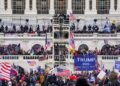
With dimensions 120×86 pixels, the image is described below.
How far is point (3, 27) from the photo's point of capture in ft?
245

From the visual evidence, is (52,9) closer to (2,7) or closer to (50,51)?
(2,7)

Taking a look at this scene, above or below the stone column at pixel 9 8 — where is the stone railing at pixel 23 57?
below

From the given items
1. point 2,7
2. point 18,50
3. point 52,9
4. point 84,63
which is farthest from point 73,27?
point 84,63

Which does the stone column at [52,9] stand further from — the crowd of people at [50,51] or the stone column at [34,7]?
the crowd of people at [50,51]

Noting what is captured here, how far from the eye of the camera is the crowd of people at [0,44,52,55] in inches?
2404

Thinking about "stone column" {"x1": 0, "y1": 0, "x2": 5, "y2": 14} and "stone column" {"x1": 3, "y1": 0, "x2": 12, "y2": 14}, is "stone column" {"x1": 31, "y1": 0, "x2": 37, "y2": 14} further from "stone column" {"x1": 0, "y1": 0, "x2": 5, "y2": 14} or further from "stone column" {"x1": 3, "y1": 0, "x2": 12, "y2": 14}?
"stone column" {"x1": 0, "y1": 0, "x2": 5, "y2": 14}

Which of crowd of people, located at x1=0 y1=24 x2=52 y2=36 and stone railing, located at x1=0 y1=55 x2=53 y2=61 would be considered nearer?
stone railing, located at x1=0 y1=55 x2=53 y2=61

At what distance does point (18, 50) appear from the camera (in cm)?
6319

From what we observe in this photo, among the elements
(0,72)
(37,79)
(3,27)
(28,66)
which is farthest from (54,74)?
(3,27)

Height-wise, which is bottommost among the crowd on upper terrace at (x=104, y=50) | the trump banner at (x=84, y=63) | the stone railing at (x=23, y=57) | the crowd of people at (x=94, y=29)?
the stone railing at (x=23, y=57)

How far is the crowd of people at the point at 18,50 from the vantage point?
200 ft

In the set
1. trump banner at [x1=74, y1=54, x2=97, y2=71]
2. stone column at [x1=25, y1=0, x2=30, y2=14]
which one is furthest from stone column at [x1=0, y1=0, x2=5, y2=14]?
trump banner at [x1=74, y1=54, x2=97, y2=71]

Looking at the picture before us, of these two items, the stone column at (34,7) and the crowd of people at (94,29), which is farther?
the stone column at (34,7)

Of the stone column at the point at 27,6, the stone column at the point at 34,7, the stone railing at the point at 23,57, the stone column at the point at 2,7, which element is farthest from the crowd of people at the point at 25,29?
Result: the stone railing at the point at 23,57
